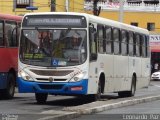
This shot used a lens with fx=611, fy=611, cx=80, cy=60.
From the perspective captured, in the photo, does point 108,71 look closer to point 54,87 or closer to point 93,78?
point 93,78

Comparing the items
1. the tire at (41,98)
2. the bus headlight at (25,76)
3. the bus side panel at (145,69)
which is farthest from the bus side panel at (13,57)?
the bus side panel at (145,69)

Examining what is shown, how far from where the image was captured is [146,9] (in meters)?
66.9

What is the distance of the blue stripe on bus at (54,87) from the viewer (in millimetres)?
20406

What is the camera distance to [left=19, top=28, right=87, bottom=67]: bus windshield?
20.5m

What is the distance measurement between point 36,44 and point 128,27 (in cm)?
666

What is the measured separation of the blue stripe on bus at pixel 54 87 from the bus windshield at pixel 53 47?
0.64 metres

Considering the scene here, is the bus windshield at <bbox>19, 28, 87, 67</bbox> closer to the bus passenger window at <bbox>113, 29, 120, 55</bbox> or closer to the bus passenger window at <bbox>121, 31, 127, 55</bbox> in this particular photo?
the bus passenger window at <bbox>113, 29, 120, 55</bbox>

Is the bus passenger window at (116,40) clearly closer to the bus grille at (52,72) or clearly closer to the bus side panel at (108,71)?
the bus side panel at (108,71)

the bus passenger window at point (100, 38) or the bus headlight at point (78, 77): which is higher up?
the bus passenger window at point (100, 38)

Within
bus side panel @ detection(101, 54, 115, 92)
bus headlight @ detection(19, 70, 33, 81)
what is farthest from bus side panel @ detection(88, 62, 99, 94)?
bus headlight @ detection(19, 70, 33, 81)

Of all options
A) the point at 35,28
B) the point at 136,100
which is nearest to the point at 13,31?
the point at 35,28

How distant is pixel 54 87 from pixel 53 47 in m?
1.36

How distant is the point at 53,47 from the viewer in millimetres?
20766

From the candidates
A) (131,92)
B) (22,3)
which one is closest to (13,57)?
(131,92)
